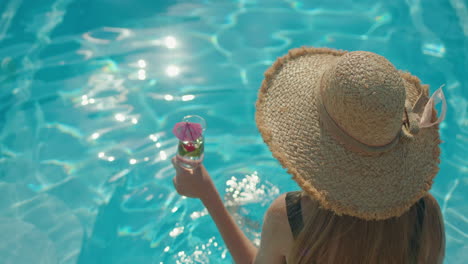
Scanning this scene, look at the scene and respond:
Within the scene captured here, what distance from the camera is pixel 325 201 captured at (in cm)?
141

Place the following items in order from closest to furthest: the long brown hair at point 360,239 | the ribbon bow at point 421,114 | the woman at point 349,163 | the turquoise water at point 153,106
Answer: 1. the woman at point 349,163
2. the ribbon bow at point 421,114
3. the long brown hair at point 360,239
4. the turquoise water at point 153,106

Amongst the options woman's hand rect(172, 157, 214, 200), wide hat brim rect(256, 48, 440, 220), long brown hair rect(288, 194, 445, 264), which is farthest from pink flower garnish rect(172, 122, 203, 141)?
long brown hair rect(288, 194, 445, 264)

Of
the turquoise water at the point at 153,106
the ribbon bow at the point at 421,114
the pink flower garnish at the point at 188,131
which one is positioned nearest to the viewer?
the ribbon bow at the point at 421,114

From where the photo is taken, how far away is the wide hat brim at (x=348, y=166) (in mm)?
1421

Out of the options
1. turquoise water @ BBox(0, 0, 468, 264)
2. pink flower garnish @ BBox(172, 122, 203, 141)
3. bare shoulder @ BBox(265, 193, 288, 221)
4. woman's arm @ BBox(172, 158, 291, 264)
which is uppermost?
pink flower garnish @ BBox(172, 122, 203, 141)

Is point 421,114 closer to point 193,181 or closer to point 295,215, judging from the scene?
point 295,215

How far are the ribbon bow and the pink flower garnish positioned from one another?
30.2 inches

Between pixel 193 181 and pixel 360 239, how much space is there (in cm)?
65

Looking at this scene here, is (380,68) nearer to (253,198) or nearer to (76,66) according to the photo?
(253,198)

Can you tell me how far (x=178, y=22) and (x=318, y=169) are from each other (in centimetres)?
336

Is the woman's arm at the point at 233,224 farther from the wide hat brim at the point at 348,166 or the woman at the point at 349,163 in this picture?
the wide hat brim at the point at 348,166

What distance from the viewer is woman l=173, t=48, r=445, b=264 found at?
1.29 m

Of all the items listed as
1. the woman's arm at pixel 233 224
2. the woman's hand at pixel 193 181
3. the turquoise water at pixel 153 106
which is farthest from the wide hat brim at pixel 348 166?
the turquoise water at pixel 153 106

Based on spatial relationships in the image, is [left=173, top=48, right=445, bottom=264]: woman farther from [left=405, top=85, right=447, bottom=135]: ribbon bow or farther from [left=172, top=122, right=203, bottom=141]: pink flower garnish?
[left=172, top=122, right=203, bottom=141]: pink flower garnish
